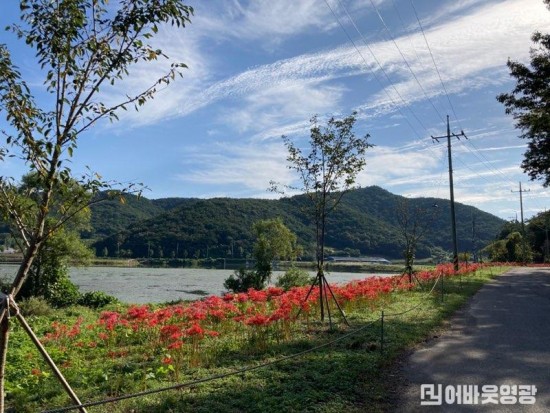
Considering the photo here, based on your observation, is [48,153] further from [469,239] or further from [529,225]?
[469,239]

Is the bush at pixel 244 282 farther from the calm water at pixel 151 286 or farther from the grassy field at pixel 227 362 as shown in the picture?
the grassy field at pixel 227 362

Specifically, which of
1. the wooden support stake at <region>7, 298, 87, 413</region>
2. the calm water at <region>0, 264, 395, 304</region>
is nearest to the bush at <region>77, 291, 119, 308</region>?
the calm water at <region>0, 264, 395, 304</region>

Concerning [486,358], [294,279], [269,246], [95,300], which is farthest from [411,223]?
[95,300]

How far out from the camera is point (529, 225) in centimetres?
7350

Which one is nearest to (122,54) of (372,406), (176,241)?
(372,406)

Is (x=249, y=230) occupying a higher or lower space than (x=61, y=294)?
higher

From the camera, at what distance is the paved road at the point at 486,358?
6.29m

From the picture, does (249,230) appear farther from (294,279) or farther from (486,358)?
(486,358)

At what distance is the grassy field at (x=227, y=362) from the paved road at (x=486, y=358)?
0.49 m

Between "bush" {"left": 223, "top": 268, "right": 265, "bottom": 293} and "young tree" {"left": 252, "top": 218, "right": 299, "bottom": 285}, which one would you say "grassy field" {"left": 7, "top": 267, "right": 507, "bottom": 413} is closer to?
"bush" {"left": 223, "top": 268, "right": 265, "bottom": 293}

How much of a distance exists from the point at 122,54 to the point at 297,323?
8.86 m

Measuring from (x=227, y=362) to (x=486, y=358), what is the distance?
509 cm

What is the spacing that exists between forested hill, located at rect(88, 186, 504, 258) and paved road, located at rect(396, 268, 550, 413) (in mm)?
74405

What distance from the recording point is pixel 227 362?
7.91m
